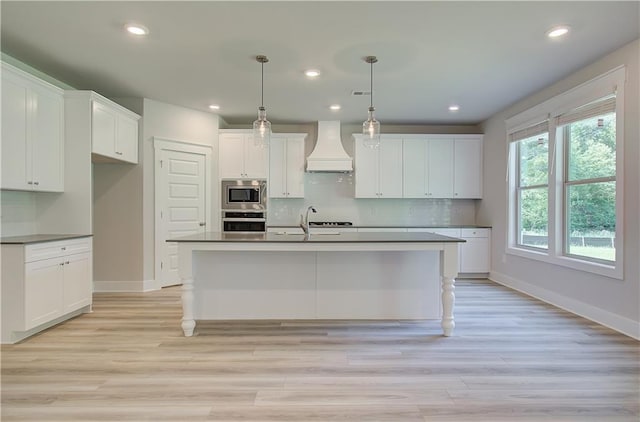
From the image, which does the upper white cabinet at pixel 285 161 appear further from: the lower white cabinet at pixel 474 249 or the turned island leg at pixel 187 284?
the turned island leg at pixel 187 284

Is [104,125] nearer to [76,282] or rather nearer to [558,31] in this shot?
[76,282]

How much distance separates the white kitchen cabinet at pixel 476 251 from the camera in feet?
18.6

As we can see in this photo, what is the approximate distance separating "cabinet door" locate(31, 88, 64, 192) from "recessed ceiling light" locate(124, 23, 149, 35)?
1.26m

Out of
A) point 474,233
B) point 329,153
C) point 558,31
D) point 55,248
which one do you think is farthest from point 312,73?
point 474,233

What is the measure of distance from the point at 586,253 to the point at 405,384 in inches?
113

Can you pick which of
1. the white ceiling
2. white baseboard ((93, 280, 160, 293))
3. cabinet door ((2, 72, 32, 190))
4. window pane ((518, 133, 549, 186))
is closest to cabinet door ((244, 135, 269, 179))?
the white ceiling

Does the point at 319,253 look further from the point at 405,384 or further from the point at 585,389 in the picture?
the point at 585,389

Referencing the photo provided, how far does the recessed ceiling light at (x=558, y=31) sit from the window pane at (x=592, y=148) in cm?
113

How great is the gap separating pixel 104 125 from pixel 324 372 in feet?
11.9

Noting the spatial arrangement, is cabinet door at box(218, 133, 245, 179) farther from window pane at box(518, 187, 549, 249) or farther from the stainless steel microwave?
window pane at box(518, 187, 549, 249)

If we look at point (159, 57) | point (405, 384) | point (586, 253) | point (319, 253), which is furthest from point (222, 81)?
point (586, 253)

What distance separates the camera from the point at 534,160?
186 inches

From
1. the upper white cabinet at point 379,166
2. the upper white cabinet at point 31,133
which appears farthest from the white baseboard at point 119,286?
the upper white cabinet at point 379,166

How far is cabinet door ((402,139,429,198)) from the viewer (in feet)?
19.5
